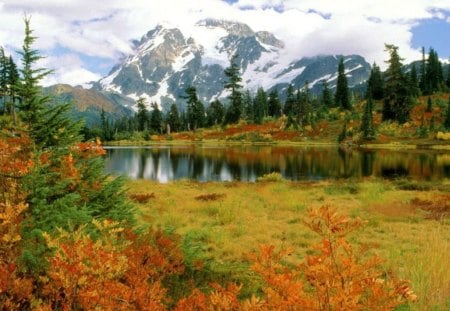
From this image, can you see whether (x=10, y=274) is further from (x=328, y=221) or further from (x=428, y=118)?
(x=428, y=118)

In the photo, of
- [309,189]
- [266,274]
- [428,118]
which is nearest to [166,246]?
[266,274]

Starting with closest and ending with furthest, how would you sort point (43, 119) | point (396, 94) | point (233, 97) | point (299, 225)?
point (43, 119) → point (299, 225) → point (396, 94) → point (233, 97)

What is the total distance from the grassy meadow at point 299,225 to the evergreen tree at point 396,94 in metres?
64.4

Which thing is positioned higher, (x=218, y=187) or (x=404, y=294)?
(x=404, y=294)

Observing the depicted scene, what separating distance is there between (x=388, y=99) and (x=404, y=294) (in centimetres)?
8894

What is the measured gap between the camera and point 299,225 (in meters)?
13.8

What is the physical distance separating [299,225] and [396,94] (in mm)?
78217

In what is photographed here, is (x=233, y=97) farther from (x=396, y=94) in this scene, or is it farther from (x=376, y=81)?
(x=396, y=94)

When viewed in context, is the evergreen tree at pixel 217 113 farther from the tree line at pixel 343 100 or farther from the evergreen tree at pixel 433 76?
the evergreen tree at pixel 433 76

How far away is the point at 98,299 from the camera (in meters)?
3.62

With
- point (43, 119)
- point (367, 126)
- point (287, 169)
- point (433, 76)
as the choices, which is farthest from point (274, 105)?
point (43, 119)

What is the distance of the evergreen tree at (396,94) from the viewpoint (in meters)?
82.6

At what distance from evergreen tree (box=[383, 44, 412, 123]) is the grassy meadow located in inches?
2536

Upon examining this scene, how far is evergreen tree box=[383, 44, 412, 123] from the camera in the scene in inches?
3253
